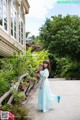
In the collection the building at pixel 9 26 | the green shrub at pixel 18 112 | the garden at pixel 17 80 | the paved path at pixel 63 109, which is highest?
the building at pixel 9 26

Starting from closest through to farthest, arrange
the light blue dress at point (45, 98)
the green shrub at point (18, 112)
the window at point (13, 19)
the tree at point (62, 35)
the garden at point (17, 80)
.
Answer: the green shrub at point (18, 112) → the garden at point (17, 80) → the light blue dress at point (45, 98) → the window at point (13, 19) → the tree at point (62, 35)

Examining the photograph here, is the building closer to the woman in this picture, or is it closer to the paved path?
the paved path

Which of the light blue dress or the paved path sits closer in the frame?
the paved path

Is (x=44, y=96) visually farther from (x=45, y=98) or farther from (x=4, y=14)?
(x=4, y=14)

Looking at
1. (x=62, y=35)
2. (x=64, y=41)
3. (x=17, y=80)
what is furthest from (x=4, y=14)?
(x=62, y=35)

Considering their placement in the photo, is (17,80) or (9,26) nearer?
(17,80)

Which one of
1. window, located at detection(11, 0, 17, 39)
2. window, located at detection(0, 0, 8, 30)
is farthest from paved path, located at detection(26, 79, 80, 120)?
window, located at detection(11, 0, 17, 39)

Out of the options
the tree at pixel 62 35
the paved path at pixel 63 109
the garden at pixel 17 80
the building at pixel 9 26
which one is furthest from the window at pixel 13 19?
the tree at pixel 62 35

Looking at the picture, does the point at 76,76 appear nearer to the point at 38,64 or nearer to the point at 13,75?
the point at 38,64

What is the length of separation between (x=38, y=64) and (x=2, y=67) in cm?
244

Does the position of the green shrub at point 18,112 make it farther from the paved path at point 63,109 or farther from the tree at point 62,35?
the tree at point 62,35

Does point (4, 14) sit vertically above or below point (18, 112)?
above

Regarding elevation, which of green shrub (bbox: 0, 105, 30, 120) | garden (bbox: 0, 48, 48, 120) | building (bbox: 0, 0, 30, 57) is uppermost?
building (bbox: 0, 0, 30, 57)

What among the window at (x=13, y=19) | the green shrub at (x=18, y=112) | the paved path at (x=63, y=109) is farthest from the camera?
the window at (x=13, y=19)
